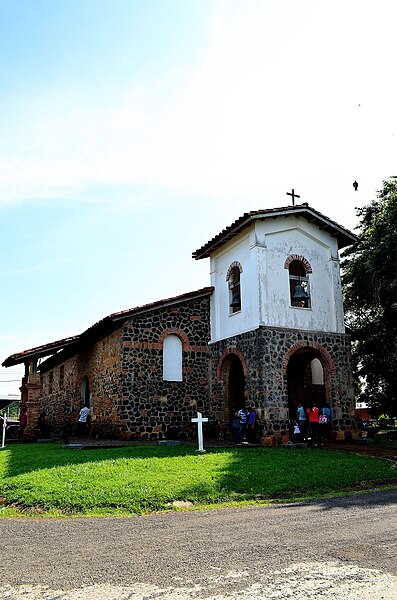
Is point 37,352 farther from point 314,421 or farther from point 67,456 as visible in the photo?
point 314,421

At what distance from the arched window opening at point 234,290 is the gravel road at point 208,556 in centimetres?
1131

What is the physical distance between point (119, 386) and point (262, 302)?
19.3 feet

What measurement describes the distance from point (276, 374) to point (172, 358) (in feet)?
14.5

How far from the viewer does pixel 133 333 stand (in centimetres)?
1900

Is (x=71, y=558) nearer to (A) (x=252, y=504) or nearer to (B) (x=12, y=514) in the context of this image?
(B) (x=12, y=514)

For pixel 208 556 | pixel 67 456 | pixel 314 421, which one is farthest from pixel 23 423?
pixel 208 556

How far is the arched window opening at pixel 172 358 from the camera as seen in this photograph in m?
19.5

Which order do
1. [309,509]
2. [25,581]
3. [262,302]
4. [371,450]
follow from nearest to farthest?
[25,581] → [309,509] → [371,450] → [262,302]

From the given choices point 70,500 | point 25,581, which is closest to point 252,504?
point 70,500

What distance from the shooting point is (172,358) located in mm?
19688

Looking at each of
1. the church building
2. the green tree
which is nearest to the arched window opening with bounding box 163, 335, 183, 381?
the church building

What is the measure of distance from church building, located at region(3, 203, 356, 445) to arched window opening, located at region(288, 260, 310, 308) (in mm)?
49

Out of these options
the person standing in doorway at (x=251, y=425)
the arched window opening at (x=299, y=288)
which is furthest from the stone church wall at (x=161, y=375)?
the arched window opening at (x=299, y=288)

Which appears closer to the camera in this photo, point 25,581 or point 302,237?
point 25,581
